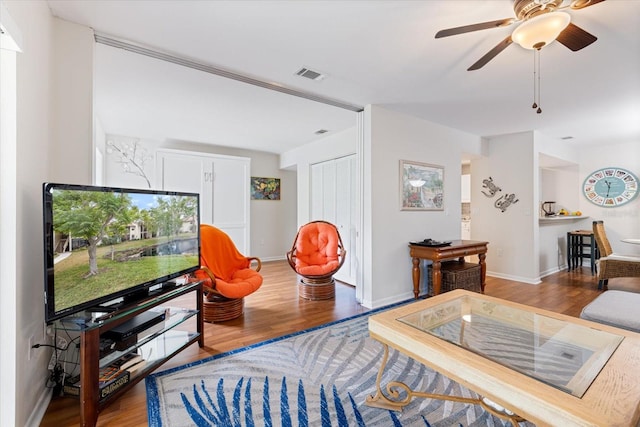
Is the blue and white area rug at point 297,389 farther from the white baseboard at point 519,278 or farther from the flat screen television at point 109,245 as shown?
the white baseboard at point 519,278

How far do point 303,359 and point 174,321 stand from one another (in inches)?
41.3

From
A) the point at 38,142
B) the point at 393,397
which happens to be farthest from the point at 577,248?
the point at 38,142

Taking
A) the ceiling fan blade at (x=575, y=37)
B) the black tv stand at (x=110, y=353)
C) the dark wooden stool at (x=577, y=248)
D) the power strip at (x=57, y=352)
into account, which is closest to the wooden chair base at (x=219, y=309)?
the black tv stand at (x=110, y=353)

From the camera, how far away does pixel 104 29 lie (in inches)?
78.7

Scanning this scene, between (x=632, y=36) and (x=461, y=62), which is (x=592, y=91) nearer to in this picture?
(x=632, y=36)

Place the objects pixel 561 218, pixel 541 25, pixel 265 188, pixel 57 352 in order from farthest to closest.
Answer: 1. pixel 265 188
2. pixel 561 218
3. pixel 57 352
4. pixel 541 25

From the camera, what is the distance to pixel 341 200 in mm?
4695

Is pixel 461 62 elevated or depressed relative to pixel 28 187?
elevated

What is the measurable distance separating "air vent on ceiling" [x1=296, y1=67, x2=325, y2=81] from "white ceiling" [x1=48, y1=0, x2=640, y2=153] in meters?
0.06

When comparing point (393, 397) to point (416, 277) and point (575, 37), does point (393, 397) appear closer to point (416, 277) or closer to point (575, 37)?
point (416, 277)

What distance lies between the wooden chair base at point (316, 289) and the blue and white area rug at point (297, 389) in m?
1.15

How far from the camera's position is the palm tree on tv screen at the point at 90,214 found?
4.87 feet

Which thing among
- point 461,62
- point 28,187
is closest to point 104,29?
point 28,187

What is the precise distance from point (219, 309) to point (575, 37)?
3539 millimetres
